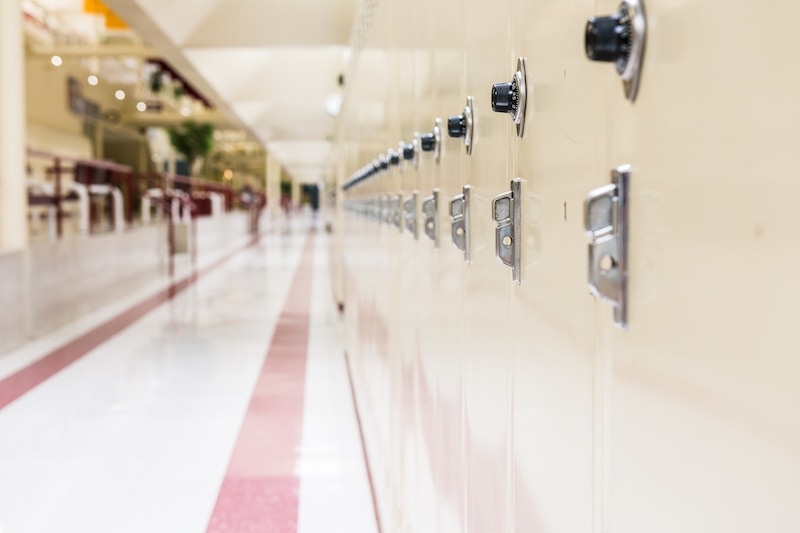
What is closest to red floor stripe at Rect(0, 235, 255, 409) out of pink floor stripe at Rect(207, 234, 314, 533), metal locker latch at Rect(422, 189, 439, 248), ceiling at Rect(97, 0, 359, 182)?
pink floor stripe at Rect(207, 234, 314, 533)

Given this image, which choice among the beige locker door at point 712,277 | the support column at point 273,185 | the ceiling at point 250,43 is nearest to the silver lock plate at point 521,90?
the beige locker door at point 712,277

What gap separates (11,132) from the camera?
17.3 feet

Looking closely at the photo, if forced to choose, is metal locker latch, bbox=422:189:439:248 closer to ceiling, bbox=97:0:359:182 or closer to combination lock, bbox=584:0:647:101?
combination lock, bbox=584:0:647:101

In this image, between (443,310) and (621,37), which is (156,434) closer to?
(443,310)

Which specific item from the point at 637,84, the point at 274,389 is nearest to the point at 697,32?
the point at 637,84

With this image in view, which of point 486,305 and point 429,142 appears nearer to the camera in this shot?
point 486,305

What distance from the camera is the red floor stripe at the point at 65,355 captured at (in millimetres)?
4055

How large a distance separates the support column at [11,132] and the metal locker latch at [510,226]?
4988mm

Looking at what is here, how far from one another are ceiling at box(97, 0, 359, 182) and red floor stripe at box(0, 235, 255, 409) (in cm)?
235

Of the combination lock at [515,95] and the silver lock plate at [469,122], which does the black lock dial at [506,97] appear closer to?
the combination lock at [515,95]

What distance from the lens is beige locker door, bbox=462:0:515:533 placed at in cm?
89

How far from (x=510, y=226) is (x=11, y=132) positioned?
516cm

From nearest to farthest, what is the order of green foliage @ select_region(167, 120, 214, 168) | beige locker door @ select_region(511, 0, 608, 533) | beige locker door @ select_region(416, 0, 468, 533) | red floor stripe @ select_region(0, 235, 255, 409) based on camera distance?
beige locker door @ select_region(511, 0, 608, 533) < beige locker door @ select_region(416, 0, 468, 533) < red floor stripe @ select_region(0, 235, 255, 409) < green foliage @ select_region(167, 120, 214, 168)

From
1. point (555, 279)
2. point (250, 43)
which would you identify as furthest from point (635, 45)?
point (250, 43)
